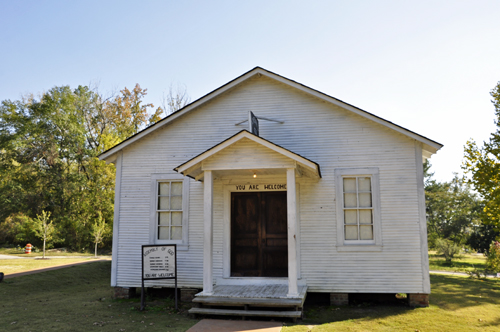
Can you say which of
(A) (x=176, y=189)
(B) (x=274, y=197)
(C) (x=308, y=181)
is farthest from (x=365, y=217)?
(A) (x=176, y=189)

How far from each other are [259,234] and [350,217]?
7.92ft

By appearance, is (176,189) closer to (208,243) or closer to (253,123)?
(208,243)

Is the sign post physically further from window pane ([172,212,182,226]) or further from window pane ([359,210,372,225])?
window pane ([359,210,372,225])

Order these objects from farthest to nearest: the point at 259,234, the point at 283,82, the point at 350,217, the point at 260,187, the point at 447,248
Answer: the point at 447,248
the point at 283,82
the point at 260,187
the point at 259,234
the point at 350,217

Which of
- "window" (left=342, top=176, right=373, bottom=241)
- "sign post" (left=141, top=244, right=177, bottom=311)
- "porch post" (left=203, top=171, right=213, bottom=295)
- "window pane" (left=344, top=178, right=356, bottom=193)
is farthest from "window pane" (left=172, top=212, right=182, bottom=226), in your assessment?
"window pane" (left=344, top=178, right=356, bottom=193)

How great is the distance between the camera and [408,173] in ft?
29.9

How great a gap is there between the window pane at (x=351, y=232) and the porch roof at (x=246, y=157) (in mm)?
1959

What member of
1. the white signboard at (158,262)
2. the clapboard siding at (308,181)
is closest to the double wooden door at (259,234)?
the clapboard siding at (308,181)

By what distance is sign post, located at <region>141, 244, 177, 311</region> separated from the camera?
8844mm

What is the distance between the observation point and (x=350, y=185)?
369 inches

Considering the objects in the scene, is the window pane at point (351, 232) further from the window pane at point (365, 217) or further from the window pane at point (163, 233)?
the window pane at point (163, 233)

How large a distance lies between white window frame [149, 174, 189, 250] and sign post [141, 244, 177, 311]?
0.78 meters

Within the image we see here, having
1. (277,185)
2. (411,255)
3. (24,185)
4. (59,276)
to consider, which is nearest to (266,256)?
(277,185)

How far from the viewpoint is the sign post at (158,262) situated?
884 cm
